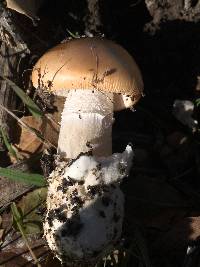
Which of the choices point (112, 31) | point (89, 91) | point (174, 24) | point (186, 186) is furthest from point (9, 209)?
point (174, 24)

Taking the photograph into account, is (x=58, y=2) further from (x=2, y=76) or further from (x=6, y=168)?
(x=6, y=168)

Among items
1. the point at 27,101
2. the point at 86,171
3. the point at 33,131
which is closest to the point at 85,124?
the point at 86,171

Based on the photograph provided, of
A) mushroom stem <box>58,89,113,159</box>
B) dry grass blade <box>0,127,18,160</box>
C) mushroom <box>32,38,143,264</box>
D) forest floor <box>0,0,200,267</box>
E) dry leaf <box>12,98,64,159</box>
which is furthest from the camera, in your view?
dry leaf <box>12,98,64,159</box>

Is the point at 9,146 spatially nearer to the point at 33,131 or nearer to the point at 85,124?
the point at 33,131

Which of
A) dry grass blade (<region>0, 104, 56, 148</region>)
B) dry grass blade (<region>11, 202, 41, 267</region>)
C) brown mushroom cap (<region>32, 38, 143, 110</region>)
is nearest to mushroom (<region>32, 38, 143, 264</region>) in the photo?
brown mushroom cap (<region>32, 38, 143, 110</region>)

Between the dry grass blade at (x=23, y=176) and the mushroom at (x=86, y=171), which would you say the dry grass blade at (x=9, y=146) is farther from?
the mushroom at (x=86, y=171)

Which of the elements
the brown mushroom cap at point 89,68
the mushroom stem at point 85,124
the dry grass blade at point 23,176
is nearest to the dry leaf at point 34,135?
the dry grass blade at point 23,176

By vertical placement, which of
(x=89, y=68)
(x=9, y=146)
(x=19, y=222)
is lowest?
(x=19, y=222)

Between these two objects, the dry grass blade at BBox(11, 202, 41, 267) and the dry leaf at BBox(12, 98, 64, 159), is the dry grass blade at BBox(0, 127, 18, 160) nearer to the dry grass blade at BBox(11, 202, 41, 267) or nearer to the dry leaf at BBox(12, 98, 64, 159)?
the dry leaf at BBox(12, 98, 64, 159)
